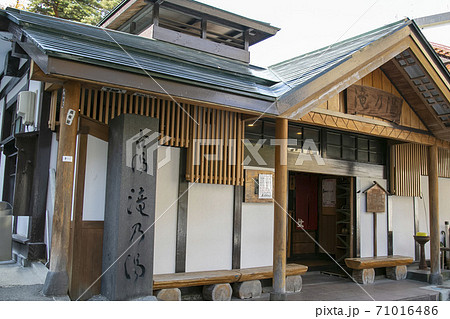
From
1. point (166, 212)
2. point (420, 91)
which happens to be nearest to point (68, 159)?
point (166, 212)

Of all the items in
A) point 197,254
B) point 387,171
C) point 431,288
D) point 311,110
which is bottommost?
point 431,288

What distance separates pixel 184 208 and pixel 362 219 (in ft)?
16.9

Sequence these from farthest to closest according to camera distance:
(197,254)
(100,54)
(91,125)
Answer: (197,254) < (91,125) < (100,54)

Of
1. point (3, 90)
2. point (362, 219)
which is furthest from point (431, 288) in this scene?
point (3, 90)

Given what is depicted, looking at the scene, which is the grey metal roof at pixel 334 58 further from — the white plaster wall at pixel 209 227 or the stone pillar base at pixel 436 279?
the stone pillar base at pixel 436 279

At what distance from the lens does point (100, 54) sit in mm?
5090

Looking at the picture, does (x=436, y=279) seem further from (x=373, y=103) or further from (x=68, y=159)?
(x=68, y=159)

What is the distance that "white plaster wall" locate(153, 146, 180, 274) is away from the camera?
6.82 m

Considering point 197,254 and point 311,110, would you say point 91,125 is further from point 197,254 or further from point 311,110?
point 311,110

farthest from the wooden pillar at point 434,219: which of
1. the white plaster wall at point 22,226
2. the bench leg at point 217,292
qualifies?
the white plaster wall at point 22,226

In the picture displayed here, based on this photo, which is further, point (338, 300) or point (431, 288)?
point (431, 288)

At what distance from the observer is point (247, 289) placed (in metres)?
7.20

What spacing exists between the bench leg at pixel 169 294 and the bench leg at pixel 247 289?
1.23m

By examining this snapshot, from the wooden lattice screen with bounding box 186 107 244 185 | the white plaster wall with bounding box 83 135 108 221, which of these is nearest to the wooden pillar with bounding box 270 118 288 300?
the wooden lattice screen with bounding box 186 107 244 185
